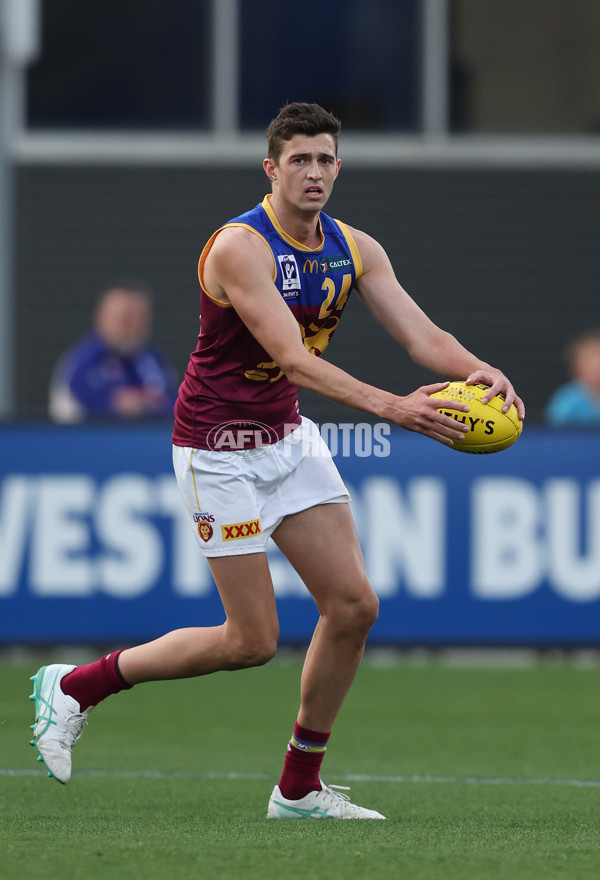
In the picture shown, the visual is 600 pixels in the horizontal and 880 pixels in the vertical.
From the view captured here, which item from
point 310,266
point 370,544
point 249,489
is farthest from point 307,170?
point 370,544

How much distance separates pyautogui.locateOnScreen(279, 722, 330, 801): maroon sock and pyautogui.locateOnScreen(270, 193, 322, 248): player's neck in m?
1.78

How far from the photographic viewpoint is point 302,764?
564 cm

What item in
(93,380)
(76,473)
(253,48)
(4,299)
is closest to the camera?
(76,473)

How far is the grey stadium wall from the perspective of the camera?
1507 cm

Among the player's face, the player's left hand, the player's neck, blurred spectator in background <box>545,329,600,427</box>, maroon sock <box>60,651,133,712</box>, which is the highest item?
the player's face

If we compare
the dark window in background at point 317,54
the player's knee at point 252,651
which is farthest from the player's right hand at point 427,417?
the dark window in background at point 317,54

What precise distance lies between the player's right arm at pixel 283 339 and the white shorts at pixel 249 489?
49 centimetres

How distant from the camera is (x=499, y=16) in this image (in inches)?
605

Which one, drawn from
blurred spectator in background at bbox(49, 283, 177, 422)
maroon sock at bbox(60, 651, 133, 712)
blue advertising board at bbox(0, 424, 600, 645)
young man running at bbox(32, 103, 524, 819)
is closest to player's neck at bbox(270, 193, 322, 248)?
young man running at bbox(32, 103, 524, 819)

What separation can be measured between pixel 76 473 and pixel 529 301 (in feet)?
21.8

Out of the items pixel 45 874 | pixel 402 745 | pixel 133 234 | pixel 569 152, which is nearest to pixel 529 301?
pixel 569 152

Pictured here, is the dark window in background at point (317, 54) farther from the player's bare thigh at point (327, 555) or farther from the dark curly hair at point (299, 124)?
the player's bare thigh at point (327, 555)

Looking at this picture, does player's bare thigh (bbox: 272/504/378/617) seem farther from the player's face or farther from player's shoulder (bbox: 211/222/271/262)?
the player's face

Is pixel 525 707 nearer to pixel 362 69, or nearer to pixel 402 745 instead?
pixel 402 745
